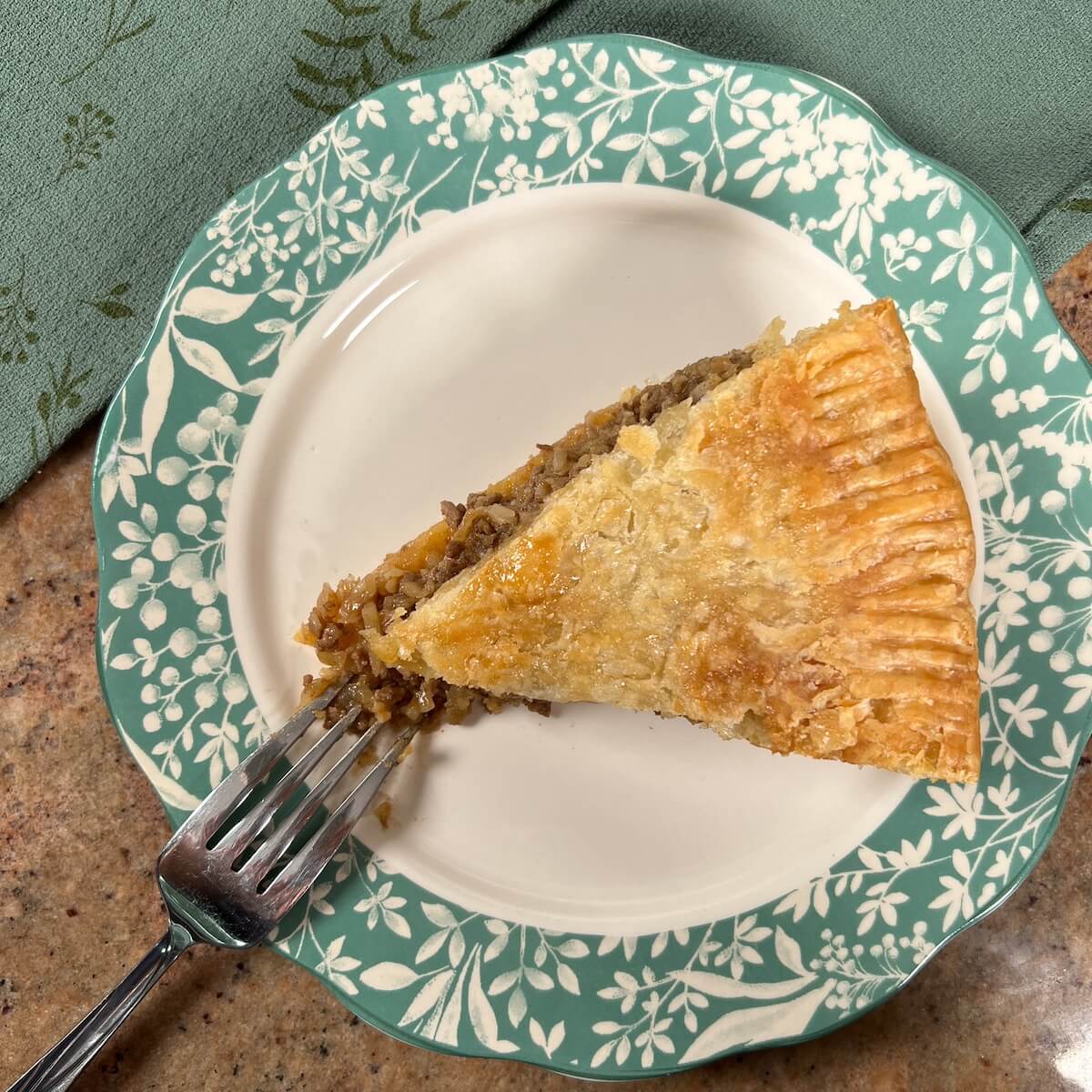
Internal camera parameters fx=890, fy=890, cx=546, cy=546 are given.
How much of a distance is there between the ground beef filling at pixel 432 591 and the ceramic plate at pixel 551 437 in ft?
0.39

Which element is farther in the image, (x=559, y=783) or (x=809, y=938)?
(x=559, y=783)

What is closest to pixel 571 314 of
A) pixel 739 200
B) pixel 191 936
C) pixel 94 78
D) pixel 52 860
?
pixel 739 200

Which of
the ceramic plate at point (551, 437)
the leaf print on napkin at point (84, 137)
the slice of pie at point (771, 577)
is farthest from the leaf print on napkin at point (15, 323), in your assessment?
the slice of pie at point (771, 577)

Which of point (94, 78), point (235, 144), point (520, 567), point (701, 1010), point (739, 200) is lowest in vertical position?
point (701, 1010)

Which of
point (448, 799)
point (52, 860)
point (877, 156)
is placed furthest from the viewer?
point (52, 860)

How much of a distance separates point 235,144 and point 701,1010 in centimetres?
323

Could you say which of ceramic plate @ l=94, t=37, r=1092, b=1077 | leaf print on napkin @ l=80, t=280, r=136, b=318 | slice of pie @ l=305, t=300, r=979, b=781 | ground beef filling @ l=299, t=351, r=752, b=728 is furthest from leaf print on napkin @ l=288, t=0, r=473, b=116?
slice of pie @ l=305, t=300, r=979, b=781

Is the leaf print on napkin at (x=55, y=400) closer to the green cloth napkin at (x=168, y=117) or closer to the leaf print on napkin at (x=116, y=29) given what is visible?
the green cloth napkin at (x=168, y=117)

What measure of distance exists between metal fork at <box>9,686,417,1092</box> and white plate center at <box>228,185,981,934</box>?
0.19 m

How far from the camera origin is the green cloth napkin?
3.00m

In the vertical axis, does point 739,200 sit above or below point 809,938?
above

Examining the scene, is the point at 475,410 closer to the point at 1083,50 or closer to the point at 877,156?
the point at 877,156

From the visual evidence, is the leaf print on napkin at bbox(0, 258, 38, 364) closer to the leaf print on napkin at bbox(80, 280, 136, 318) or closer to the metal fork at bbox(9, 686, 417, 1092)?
the leaf print on napkin at bbox(80, 280, 136, 318)

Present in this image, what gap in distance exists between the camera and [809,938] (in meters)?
2.75
